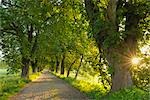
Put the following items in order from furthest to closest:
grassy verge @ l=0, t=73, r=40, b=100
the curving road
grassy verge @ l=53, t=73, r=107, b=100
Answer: grassy verge @ l=0, t=73, r=40, b=100 < the curving road < grassy verge @ l=53, t=73, r=107, b=100

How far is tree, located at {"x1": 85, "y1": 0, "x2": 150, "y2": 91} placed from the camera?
1831 cm

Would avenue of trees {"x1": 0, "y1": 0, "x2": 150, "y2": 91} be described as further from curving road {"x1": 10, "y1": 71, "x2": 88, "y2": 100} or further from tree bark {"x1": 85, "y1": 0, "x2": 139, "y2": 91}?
curving road {"x1": 10, "y1": 71, "x2": 88, "y2": 100}

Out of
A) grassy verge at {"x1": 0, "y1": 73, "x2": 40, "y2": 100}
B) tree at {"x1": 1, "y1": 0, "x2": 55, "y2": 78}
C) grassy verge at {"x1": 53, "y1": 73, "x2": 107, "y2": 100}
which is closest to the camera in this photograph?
grassy verge at {"x1": 53, "y1": 73, "x2": 107, "y2": 100}

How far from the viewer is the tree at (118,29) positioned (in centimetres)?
1831

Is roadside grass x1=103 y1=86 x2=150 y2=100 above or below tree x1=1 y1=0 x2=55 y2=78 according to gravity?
below

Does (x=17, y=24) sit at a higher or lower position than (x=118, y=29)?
higher

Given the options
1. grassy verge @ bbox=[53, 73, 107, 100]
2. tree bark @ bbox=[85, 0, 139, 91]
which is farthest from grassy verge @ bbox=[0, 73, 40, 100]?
tree bark @ bbox=[85, 0, 139, 91]

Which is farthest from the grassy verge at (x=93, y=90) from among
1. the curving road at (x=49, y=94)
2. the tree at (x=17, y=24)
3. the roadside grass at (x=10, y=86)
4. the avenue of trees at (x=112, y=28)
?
the tree at (x=17, y=24)

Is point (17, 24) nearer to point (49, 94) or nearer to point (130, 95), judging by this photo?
point (49, 94)

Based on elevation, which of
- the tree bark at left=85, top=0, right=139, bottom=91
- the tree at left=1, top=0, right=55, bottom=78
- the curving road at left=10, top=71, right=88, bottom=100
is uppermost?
the tree at left=1, top=0, right=55, bottom=78

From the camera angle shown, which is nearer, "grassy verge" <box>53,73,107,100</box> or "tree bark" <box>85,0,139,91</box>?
"tree bark" <box>85,0,139,91</box>

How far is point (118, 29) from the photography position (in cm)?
1878

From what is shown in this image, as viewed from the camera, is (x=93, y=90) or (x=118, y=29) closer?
(x=118, y=29)

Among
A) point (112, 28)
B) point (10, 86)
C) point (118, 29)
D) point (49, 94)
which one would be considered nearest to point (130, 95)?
point (112, 28)
